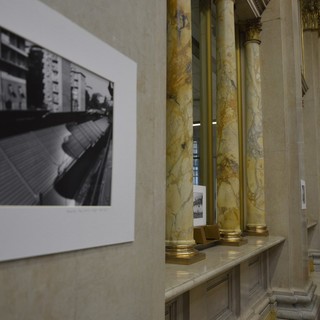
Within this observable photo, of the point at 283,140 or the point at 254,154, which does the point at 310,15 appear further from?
the point at 254,154

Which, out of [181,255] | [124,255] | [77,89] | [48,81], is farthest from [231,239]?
[48,81]

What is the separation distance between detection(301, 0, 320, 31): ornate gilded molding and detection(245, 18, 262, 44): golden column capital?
5.81 m

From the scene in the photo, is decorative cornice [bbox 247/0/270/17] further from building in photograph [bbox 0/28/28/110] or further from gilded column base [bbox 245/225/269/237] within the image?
building in photograph [bbox 0/28/28/110]

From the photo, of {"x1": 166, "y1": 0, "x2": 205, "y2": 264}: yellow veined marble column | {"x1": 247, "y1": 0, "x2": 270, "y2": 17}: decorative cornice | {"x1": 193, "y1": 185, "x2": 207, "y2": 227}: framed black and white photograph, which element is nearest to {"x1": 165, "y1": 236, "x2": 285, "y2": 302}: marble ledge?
{"x1": 166, "y1": 0, "x2": 205, "y2": 264}: yellow veined marble column

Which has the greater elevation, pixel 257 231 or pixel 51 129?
pixel 51 129

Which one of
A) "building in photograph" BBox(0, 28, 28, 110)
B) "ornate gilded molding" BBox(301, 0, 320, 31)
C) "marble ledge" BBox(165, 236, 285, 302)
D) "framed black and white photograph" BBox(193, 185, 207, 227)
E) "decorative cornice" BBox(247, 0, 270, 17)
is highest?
"ornate gilded molding" BBox(301, 0, 320, 31)

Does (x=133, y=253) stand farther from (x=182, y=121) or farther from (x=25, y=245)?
(x=182, y=121)

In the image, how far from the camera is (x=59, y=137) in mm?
1462

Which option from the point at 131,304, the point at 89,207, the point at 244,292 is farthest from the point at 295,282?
the point at 89,207

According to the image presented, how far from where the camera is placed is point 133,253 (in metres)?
1.91

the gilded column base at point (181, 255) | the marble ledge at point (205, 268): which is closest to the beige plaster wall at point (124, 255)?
the marble ledge at point (205, 268)

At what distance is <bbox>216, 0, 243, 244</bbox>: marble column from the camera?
4938 millimetres

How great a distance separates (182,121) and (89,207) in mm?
2107

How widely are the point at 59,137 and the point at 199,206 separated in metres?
3.14
